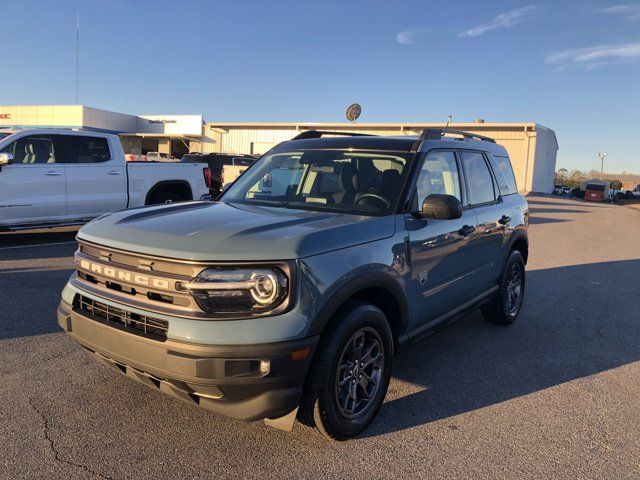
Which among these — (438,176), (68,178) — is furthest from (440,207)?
(68,178)

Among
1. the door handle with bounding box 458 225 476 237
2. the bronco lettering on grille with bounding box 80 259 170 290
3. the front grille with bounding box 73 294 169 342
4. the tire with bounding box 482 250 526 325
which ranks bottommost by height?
the tire with bounding box 482 250 526 325

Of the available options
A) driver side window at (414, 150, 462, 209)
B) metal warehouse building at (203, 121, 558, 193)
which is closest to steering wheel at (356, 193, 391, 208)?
driver side window at (414, 150, 462, 209)

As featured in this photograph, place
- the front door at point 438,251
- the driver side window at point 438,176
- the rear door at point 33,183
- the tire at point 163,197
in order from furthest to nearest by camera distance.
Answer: the tire at point 163,197, the rear door at point 33,183, the driver side window at point 438,176, the front door at point 438,251

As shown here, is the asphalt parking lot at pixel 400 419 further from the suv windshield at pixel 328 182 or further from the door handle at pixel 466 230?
the suv windshield at pixel 328 182

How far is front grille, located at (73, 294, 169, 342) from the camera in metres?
2.85

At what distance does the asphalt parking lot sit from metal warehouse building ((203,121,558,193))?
A: 27.4 m

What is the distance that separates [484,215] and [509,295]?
138cm

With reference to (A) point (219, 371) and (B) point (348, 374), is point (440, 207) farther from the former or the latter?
(A) point (219, 371)

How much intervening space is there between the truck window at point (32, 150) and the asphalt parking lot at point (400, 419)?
4073 mm

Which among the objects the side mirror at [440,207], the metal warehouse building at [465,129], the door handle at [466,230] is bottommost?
the door handle at [466,230]

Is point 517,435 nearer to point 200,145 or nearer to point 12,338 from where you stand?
point 12,338

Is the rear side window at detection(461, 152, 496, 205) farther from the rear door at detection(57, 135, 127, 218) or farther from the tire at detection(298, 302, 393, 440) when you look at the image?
the rear door at detection(57, 135, 127, 218)

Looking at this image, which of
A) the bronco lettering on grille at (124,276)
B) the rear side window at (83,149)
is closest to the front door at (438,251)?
the bronco lettering on grille at (124,276)

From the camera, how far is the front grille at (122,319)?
112 inches
